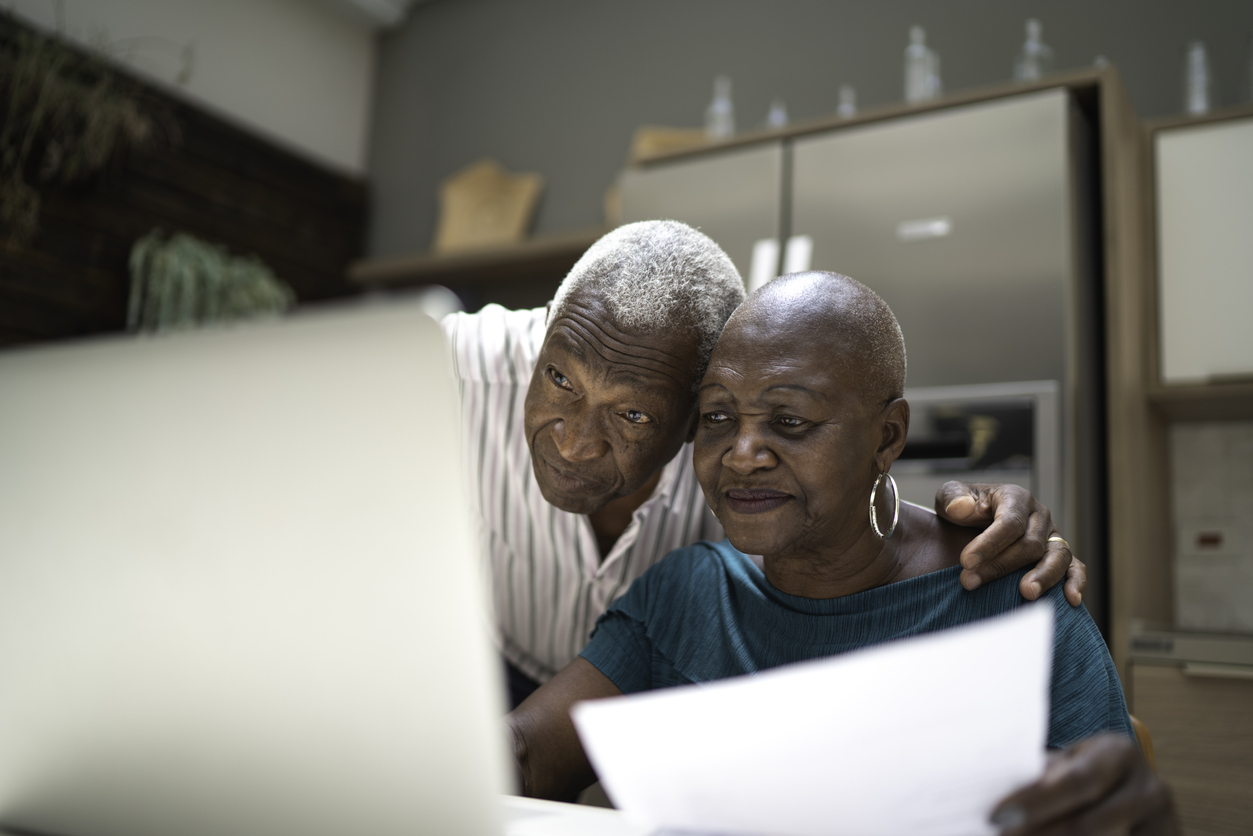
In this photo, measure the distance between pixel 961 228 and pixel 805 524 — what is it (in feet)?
5.56

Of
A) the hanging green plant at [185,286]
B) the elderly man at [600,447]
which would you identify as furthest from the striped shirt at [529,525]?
the hanging green plant at [185,286]

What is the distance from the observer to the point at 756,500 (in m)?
0.92

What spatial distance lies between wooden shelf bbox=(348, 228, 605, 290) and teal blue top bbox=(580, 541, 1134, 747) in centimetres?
228

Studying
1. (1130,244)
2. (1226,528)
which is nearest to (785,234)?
(1130,244)

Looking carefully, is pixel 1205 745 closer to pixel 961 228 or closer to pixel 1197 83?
pixel 961 228

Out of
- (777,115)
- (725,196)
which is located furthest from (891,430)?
(777,115)

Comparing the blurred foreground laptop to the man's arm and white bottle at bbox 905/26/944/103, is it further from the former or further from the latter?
white bottle at bbox 905/26/944/103

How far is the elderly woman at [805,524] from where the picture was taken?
899 millimetres

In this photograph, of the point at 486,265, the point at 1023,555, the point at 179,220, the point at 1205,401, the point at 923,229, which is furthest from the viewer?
the point at 486,265

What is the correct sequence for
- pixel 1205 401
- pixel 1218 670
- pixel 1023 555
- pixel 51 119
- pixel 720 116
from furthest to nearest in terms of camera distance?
pixel 720 116
pixel 51 119
pixel 1205 401
pixel 1218 670
pixel 1023 555

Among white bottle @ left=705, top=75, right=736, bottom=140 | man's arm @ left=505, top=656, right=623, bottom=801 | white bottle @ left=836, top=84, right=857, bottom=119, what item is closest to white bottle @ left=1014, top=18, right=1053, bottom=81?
white bottle @ left=836, top=84, right=857, bottom=119

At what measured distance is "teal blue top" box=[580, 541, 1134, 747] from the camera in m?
0.80

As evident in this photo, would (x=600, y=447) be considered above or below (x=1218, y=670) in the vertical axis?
above

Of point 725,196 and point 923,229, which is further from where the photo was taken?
point 725,196
